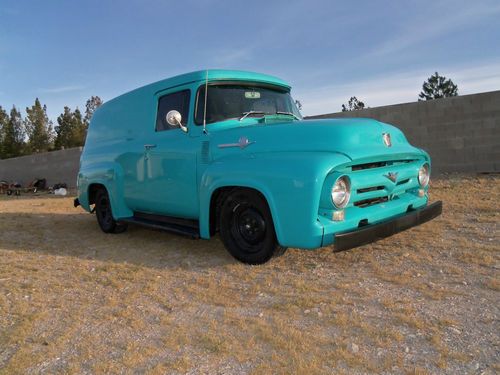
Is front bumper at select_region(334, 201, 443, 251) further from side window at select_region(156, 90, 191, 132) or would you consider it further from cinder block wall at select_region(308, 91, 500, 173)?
cinder block wall at select_region(308, 91, 500, 173)

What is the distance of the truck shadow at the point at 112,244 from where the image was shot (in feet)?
16.3

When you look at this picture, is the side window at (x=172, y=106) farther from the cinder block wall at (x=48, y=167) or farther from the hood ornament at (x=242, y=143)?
the cinder block wall at (x=48, y=167)

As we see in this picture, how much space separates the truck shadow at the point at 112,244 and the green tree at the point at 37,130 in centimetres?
4119

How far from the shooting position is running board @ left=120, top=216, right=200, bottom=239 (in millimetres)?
4758

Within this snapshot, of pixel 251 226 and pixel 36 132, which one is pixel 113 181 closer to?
pixel 251 226

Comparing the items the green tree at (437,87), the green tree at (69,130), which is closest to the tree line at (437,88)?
the green tree at (437,87)

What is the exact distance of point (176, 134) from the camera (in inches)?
202

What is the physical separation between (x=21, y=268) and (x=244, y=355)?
3403 mm

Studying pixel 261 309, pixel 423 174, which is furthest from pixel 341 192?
pixel 423 174

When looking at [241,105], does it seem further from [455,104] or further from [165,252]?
[455,104]

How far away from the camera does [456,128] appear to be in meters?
9.74

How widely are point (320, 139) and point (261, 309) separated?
5.11 feet

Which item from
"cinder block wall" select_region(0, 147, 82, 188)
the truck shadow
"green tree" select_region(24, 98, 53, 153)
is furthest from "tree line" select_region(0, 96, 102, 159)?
the truck shadow

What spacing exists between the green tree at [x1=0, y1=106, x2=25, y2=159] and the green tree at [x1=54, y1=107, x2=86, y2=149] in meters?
3.90
